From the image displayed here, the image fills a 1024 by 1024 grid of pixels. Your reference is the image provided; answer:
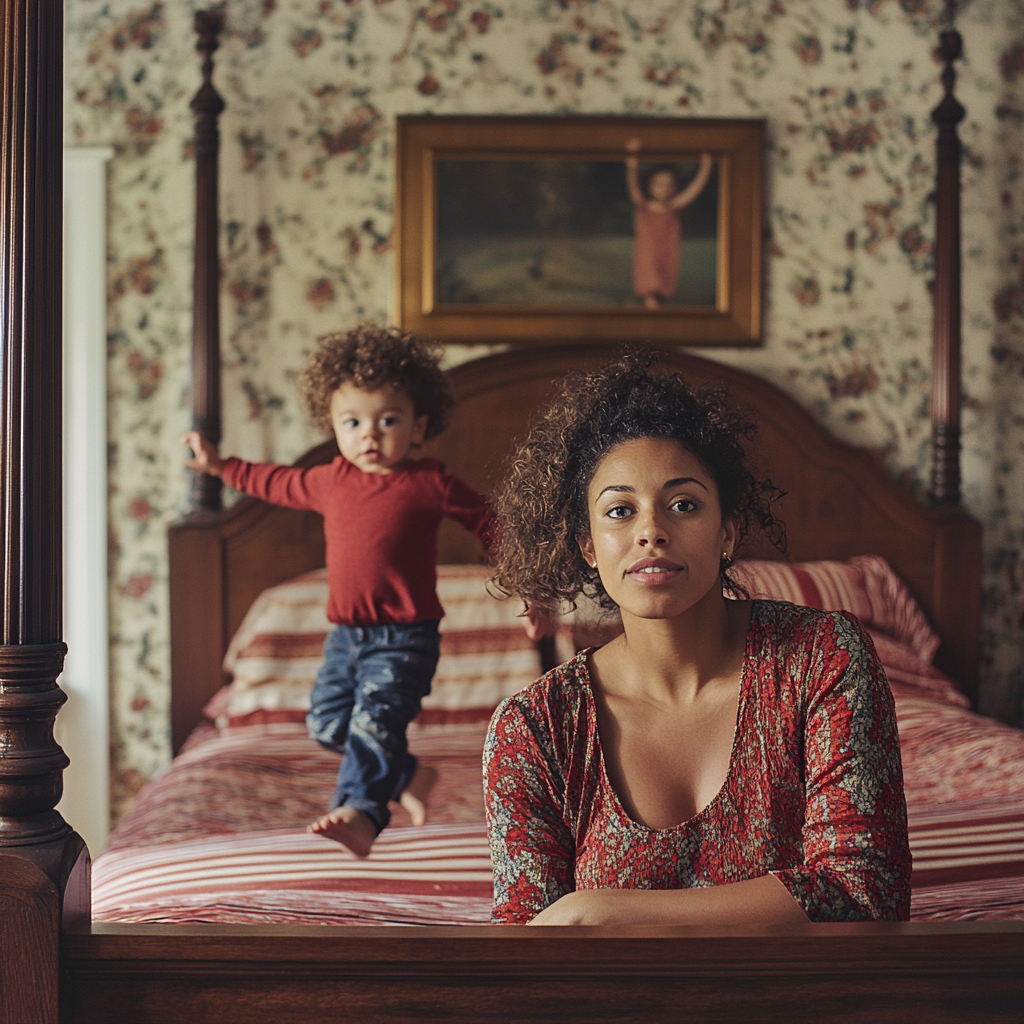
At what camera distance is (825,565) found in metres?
2.99

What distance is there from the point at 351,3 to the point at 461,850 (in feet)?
8.33

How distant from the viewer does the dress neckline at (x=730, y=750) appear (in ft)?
3.59

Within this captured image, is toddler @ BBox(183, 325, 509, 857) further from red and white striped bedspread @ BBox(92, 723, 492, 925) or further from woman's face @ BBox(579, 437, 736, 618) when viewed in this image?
woman's face @ BBox(579, 437, 736, 618)

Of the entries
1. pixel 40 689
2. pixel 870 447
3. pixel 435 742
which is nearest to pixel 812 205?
pixel 870 447

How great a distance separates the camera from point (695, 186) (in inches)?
126

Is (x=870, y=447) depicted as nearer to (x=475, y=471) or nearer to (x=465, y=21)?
(x=475, y=471)

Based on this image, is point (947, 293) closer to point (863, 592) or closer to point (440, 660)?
point (863, 592)

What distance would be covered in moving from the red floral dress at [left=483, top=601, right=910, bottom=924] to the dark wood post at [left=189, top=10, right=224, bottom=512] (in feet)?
6.82

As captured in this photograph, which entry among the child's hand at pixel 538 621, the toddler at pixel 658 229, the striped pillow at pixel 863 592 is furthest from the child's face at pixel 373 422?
the toddler at pixel 658 229

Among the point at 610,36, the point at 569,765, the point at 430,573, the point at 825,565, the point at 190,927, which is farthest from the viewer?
the point at 610,36

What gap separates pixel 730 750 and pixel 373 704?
0.81 m

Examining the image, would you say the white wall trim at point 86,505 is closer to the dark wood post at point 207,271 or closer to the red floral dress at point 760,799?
the dark wood post at point 207,271

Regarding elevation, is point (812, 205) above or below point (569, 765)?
above

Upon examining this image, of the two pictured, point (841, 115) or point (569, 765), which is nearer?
point (569, 765)
